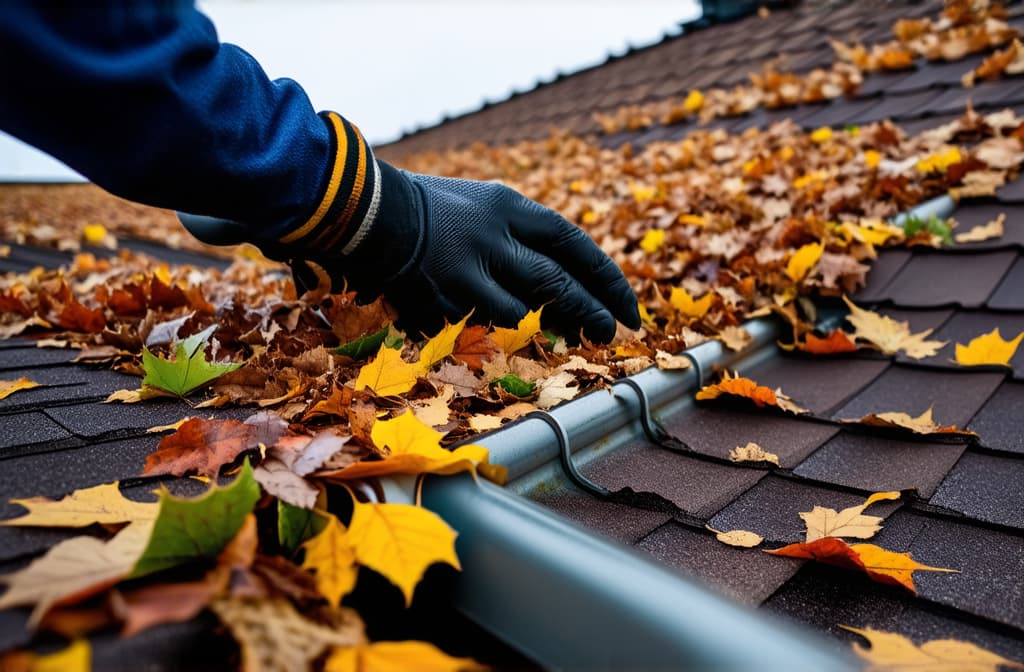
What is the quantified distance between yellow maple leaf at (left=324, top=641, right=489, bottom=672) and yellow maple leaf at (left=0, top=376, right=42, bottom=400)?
100 cm

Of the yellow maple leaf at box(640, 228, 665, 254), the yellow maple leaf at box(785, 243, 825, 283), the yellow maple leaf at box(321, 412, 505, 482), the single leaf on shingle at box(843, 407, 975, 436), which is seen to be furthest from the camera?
the yellow maple leaf at box(640, 228, 665, 254)

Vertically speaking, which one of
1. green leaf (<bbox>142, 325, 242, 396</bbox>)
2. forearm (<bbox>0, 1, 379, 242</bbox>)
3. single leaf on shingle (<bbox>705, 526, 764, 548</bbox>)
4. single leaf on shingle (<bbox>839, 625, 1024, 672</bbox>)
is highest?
forearm (<bbox>0, 1, 379, 242</bbox>)

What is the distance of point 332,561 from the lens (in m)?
0.70

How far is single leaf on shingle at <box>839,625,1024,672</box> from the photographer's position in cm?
66

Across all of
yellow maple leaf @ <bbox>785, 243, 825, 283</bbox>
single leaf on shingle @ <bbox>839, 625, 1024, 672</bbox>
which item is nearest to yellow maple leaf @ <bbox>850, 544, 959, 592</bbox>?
single leaf on shingle @ <bbox>839, 625, 1024, 672</bbox>

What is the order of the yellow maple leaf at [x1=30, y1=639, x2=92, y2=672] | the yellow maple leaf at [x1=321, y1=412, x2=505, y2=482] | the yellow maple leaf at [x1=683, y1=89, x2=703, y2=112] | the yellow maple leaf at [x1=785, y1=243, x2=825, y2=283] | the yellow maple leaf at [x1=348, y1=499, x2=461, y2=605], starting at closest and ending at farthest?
1. the yellow maple leaf at [x1=30, y1=639, x2=92, y2=672]
2. the yellow maple leaf at [x1=348, y1=499, x2=461, y2=605]
3. the yellow maple leaf at [x1=321, y1=412, x2=505, y2=482]
4. the yellow maple leaf at [x1=785, y1=243, x2=825, y2=283]
5. the yellow maple leaf at [x1=683, y1=89, x2=703, y2=112]

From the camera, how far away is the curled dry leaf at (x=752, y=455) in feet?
3.71

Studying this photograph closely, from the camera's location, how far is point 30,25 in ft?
2.73

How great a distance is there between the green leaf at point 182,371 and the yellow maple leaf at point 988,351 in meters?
1.47

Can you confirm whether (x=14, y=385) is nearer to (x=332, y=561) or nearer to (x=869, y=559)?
(x=332, y=561)

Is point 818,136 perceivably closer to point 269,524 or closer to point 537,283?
point 537,283

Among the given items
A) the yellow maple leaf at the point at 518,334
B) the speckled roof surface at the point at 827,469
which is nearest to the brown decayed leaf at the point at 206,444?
the speckled roof surface at the point at 827,469

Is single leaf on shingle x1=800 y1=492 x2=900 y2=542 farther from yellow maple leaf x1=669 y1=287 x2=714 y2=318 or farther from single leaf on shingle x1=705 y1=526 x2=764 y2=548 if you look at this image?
yellow maple leaf x1=669 y1=287 x2=714 y2=318

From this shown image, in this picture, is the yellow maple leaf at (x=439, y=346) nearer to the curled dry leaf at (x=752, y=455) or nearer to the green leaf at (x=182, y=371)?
the green leaf at (x=182, y=371)
